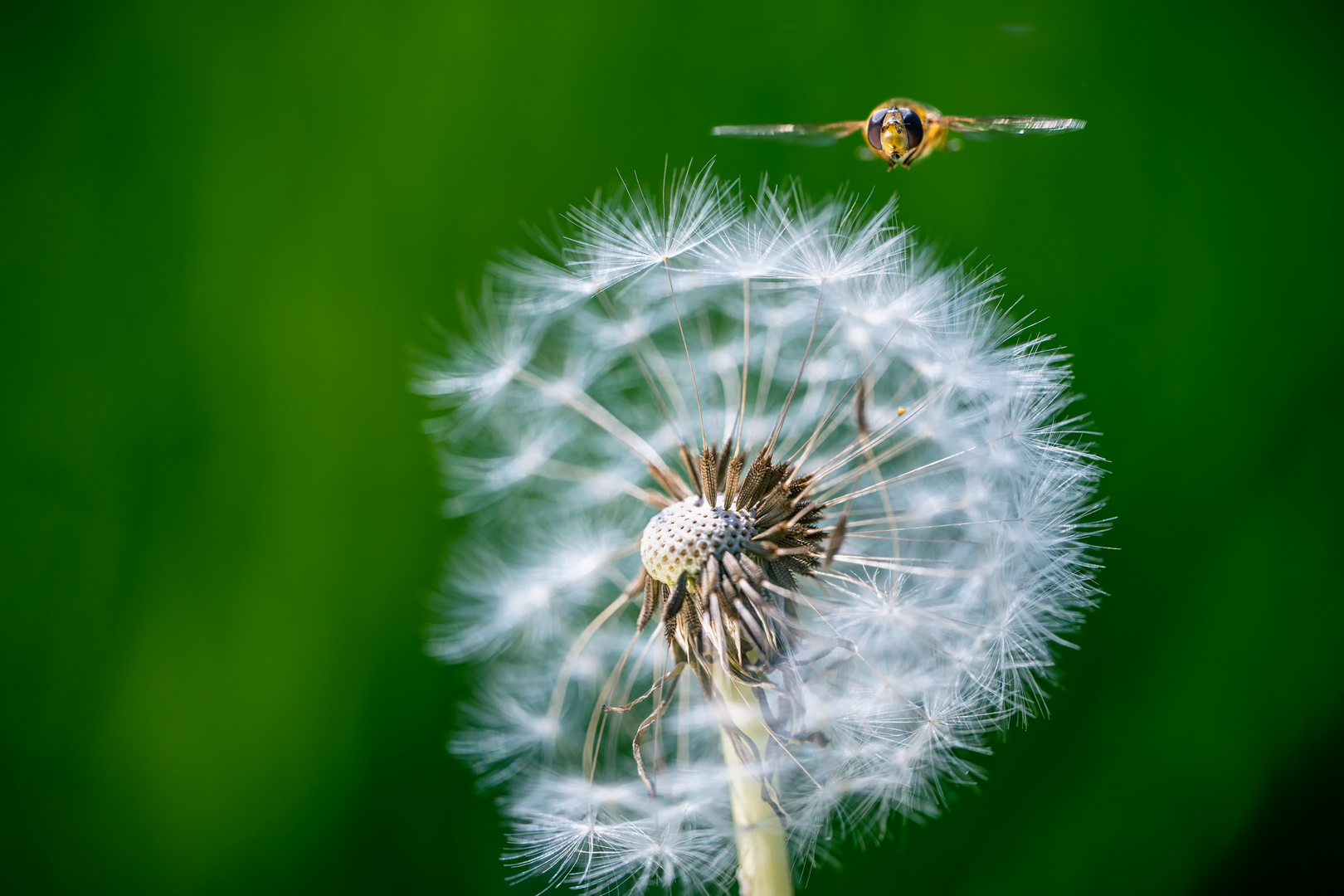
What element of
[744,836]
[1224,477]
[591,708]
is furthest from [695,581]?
[1224,477]

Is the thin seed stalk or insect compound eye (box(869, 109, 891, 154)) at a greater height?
insect compound eye (box(869, 109, 891, 154))

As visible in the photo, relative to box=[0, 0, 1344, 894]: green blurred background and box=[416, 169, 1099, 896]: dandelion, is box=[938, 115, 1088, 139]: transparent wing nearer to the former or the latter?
box=[416, 169, 1099, 896]: dandelion

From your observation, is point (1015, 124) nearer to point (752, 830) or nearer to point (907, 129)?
point (907, 129)

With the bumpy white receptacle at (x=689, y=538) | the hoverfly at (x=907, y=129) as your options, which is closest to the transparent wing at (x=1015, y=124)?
the hoverfly at (x=907, y=129)

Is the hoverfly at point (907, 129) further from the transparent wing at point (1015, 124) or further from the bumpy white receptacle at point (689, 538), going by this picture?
the bumpy white receptacle at point (689, 538)

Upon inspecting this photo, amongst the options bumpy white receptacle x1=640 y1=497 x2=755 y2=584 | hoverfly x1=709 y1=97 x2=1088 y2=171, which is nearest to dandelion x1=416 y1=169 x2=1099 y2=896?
bumpy white receptacle x1=640 y1=497 x2=755 y2=584

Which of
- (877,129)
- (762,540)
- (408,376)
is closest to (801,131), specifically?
(877,129)
